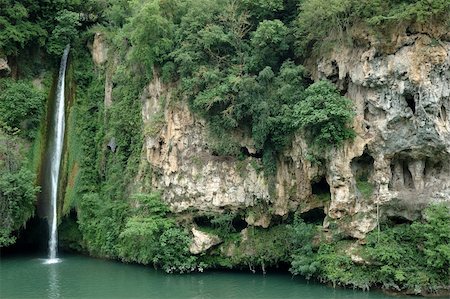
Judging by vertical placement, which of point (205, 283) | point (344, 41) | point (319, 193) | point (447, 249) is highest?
point (344, 41)

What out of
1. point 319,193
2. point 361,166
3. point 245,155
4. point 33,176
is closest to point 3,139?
point 33,176

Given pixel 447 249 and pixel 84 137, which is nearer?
pixel 447 249

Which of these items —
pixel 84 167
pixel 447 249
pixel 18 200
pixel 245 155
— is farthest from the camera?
pixel 84 167

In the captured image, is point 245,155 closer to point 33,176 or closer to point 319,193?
point 319,193

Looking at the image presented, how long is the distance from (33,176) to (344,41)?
1478 centimetres

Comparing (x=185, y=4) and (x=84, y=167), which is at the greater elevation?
(x=185, y=4)

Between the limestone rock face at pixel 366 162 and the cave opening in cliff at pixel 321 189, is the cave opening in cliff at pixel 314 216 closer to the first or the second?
the limestone rock face at pixel 366 162

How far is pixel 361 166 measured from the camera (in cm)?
2008

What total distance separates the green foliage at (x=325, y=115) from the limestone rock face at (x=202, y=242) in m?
5.52

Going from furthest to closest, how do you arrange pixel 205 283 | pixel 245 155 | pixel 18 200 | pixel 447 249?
pixel 18 200, pixel 245 155, pixel 205 283, pixel 447 249

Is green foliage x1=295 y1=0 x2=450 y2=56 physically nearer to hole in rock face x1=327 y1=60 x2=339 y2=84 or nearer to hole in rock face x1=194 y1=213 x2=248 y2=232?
hole in rock face x1=327 y1=60 x2=339 y2=84

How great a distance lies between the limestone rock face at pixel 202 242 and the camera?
2097cm

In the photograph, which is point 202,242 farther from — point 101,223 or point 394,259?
point 394,259

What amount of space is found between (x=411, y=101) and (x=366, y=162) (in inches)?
110
